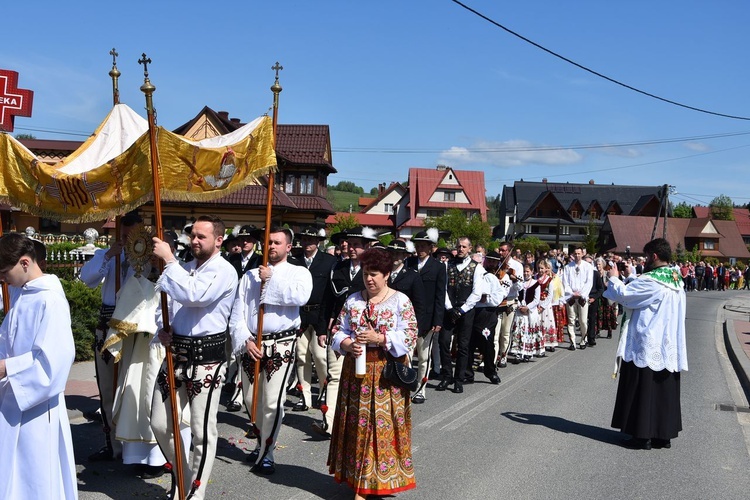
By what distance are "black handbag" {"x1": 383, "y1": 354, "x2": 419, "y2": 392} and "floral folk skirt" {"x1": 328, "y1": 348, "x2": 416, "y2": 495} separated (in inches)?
2.2

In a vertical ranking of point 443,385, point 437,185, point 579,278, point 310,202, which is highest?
point 437,185

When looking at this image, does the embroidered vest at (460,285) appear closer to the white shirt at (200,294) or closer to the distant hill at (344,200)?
the white shirt at (200,294)

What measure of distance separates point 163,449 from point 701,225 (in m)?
81.1

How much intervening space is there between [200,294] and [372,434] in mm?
1670

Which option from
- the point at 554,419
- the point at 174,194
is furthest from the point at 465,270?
the point at 174,194

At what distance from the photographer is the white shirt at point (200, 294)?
16.8ft

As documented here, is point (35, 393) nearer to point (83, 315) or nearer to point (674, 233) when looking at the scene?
point (83, 315)

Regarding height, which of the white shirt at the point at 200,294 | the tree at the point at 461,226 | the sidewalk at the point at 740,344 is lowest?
the sidewalk at the point at 740,344

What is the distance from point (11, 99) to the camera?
1055cm

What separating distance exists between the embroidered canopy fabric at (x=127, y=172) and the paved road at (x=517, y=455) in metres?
2.28

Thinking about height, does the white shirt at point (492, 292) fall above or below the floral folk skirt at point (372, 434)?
above

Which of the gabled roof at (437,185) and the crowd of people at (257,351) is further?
the gabled roof at (437,185)

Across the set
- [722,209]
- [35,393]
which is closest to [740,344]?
[35,393]

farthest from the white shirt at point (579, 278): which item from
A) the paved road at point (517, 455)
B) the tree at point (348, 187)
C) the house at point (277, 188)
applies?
the tree at point (348, 187)
